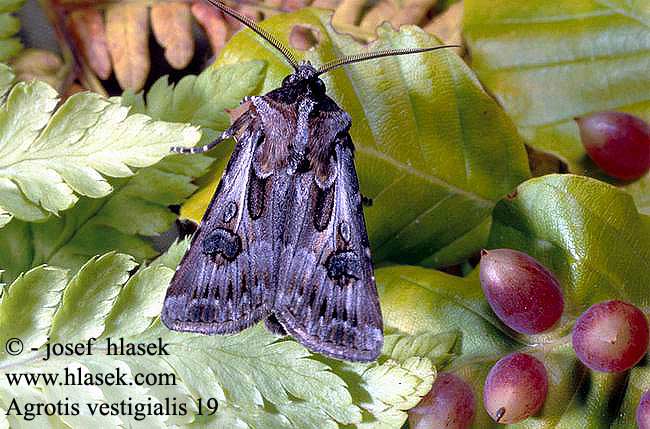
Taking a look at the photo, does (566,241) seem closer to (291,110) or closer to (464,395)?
(464,395)

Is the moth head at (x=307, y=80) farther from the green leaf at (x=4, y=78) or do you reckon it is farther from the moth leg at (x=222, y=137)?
the green leaf at (x=4, y=78)

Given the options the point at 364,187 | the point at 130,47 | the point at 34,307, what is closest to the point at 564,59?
the point at 364,187

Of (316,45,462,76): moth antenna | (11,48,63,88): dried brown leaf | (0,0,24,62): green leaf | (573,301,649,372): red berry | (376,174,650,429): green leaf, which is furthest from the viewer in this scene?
(11,48,63,88): dried brown leaf

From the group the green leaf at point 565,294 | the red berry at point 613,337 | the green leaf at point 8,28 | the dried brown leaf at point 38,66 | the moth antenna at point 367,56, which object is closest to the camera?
the red berry at point 613,337

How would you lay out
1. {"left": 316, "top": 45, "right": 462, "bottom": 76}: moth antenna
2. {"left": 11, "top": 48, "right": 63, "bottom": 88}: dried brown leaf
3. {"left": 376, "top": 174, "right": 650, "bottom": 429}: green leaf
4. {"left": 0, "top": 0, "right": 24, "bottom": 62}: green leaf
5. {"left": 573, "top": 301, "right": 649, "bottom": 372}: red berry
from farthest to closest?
{"left": 11, "top": 48, "right": 63, "bottom": 88}: dried brown leaf
{"left": 0, "top": 0, "right": 24, "bottom": 62}: green leaf
{"left": 316, "top": 45, "right": 462, "bottom": 76}: moth antenna
{"left": 376, "top": 174, "right": 650, "bottom": 429}: green leaf
{"left": 573, "top": 301, "right": 649, "bottom": 372}: red berry

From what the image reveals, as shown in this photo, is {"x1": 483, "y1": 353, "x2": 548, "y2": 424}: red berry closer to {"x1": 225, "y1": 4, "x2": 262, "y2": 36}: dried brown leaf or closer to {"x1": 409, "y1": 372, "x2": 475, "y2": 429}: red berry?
{"x1": 409, "y1": 372, "x2": 475, "y2": 429}: red berry

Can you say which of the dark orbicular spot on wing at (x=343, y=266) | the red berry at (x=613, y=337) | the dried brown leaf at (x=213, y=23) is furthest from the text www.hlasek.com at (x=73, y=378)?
the dried brown leaf at (x=213, y=23)

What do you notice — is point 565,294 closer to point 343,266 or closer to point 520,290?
point 520,290

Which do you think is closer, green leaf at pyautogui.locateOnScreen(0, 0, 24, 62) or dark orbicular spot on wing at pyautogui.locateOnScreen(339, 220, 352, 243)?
dark orbicular spot on wing at pyautogui.locateOnScreen(339, 220, 352, 243)

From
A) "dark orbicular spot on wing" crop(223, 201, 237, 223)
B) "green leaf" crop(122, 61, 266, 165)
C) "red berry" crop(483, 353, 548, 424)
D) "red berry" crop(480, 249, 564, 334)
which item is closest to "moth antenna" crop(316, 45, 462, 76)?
"green leaf" crop(122, 61, 266, 165)
